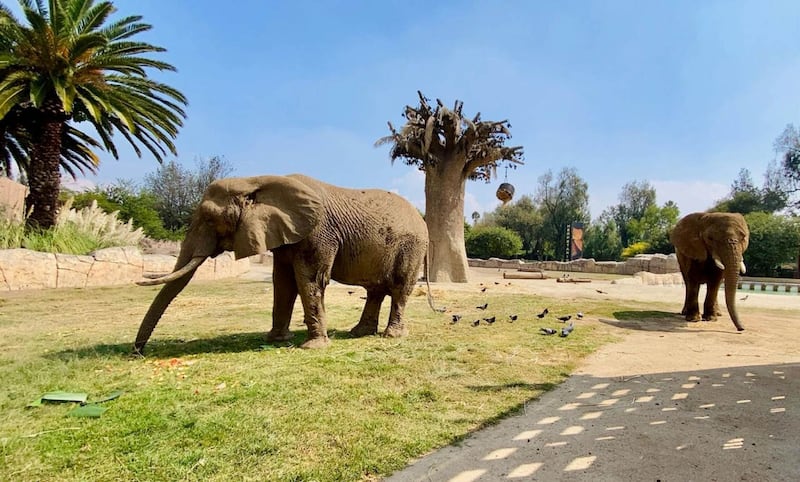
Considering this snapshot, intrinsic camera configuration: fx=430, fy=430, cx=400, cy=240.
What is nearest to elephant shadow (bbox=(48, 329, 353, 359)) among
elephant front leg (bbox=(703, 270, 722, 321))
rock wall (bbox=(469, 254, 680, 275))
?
elephant front leg (bbox=(703, 270, 722, 321))

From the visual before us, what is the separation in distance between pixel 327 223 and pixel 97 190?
35098 millimetres

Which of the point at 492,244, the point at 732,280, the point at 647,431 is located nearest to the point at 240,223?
the point at 647,431

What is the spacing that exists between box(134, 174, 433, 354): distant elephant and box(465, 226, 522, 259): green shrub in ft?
131

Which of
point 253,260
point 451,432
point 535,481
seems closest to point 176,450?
point 451,432

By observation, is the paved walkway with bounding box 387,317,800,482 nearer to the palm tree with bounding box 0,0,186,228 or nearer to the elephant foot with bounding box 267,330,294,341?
the elephant foot with bounding box 267,330,294,341

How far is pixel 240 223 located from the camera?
15.6 ft

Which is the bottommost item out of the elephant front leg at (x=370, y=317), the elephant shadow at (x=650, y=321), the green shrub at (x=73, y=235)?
the elephant shadow at (x=650, y=321)

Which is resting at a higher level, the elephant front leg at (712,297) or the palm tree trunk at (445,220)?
the palm tree trunk at (445,220)

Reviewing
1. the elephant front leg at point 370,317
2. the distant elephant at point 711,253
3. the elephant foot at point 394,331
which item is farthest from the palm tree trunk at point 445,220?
the elephant foot at point 394,331

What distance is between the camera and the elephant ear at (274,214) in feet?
15.3

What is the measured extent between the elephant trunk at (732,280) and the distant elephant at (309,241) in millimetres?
5542

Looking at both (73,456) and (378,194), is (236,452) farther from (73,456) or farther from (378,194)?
(378,194)

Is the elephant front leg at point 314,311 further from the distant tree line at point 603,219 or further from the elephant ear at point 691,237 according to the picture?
the distant tree line at point 603,219

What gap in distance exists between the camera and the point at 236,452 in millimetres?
2537
